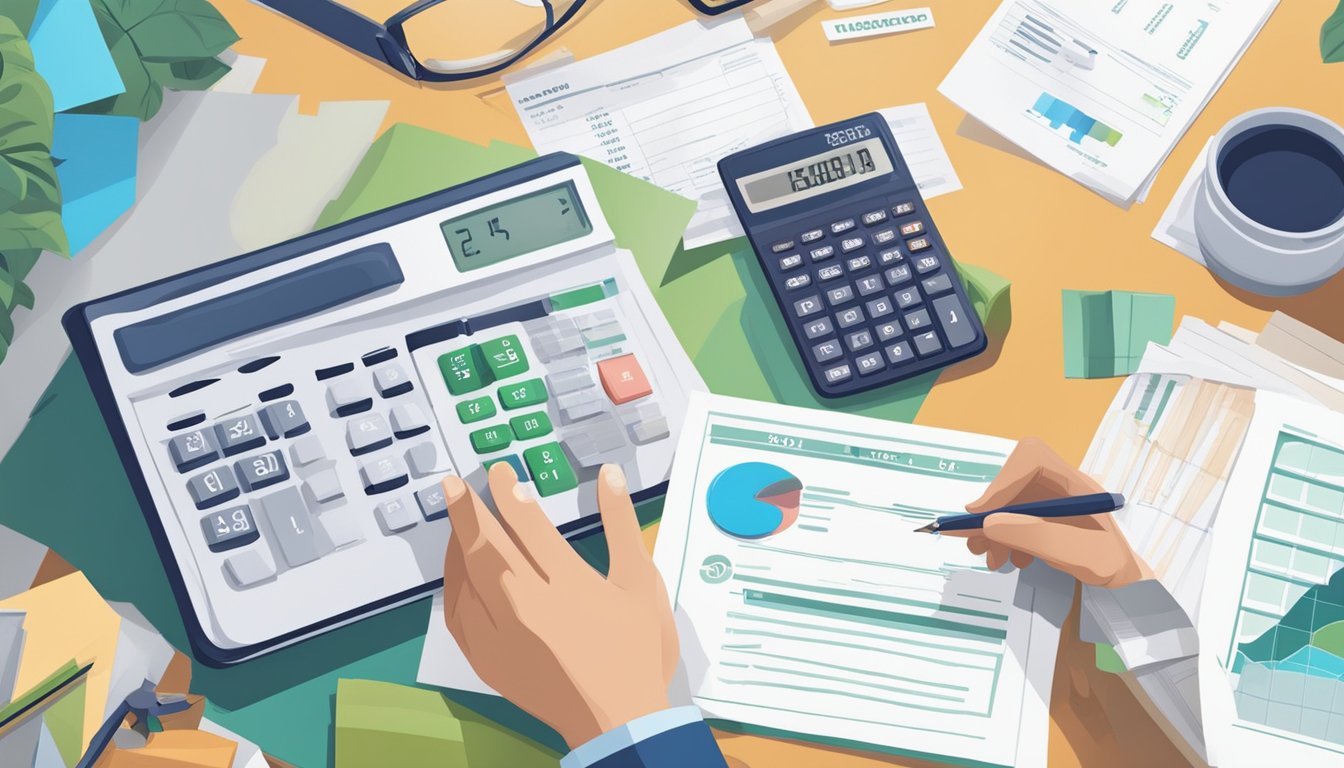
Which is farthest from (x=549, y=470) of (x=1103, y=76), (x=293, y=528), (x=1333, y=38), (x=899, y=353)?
(x=1333, y=38)

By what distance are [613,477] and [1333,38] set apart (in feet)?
2.24

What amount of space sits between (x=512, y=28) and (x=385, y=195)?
0.18 m

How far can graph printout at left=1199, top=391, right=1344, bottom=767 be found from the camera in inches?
24.5

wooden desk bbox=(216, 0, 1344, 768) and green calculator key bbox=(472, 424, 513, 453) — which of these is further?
wooden desk bbox=(216, 0, 1344, 768)

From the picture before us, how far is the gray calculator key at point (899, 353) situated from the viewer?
0.74 meters

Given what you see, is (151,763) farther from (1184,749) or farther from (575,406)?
(1184,749)

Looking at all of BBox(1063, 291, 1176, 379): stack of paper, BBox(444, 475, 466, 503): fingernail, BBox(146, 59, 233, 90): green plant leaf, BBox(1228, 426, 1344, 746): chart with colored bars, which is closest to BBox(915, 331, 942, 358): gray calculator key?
BBox(1063, 291, 1176, 379): stack of paper

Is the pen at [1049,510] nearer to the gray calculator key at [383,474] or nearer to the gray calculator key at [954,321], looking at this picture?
the gray calculator key at [954,321]

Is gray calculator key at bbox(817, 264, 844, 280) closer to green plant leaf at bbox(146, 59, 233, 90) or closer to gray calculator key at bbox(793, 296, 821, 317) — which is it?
gray calculator key at bbox(793, 296, 821, 317)

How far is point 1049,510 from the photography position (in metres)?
0.64

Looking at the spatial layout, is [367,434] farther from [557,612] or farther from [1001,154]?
[1001,154]

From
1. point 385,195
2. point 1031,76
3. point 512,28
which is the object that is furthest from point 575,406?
point 1031,76

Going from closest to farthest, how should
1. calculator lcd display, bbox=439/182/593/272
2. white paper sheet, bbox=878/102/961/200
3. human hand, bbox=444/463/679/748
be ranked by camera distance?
human hand, bbox=444/463/679/748 < calculator lcd display, bbox=439/182/593/272 < white paper sheet, bbox=878/102/961/200

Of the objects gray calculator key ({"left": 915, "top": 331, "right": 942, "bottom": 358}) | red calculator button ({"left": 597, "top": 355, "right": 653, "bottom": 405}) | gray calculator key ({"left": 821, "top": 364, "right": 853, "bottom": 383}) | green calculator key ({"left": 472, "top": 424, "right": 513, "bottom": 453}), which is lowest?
gray calculator key ({"left": 915, "top": 331, "right": 942, "bottom": 358})
